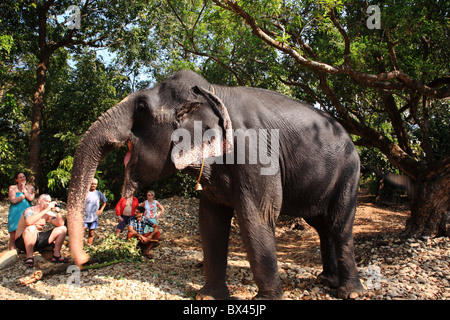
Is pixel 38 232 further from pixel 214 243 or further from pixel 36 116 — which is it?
pixel 36 116

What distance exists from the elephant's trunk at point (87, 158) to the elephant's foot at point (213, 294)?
1518mm

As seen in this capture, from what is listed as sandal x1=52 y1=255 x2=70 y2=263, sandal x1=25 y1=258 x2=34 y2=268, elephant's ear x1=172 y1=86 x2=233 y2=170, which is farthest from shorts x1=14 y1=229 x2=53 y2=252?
elephant's ear x1=172 y1=86 x2=233 y2=170

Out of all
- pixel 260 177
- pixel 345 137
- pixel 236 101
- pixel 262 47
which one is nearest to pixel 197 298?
pixel 260 177

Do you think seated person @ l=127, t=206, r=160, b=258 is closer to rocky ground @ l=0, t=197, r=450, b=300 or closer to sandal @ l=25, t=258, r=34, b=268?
rocky ground @ l=0, t=197, r=450, b=300

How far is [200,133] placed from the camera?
12.9 ft

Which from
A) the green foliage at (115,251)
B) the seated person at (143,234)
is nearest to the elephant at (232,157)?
the green foliage at (115,251)

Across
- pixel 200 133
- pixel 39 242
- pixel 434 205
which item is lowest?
pixel 39 242

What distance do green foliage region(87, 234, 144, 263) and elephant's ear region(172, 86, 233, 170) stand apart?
316 centimetres

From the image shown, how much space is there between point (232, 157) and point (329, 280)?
2.43 m

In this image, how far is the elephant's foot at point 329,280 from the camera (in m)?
5.05

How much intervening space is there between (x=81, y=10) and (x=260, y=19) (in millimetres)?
7792

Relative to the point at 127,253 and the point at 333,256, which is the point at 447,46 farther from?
the point at 127,253

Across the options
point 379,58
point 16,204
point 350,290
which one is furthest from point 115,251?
point 379,58

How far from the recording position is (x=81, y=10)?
12.8 metres
